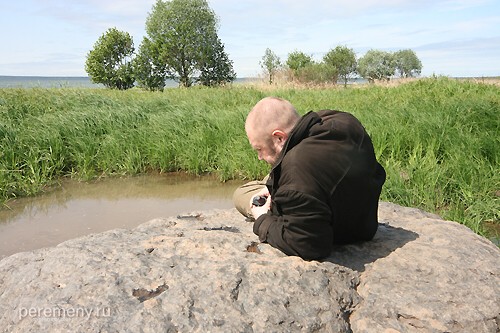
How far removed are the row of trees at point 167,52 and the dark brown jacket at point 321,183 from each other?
90.6ft

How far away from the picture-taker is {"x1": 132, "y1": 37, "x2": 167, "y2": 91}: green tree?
29531mm

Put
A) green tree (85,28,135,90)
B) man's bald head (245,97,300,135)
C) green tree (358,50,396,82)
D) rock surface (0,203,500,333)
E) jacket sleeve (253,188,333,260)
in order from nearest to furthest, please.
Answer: rock surface (0,203,500,333) < jacket sleeve (253,188,333,260) < man's bald head (245,97,300,135) < green tree (85,28,135,90) < green tree (358,50,396,82)

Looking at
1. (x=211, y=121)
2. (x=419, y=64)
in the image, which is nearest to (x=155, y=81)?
(x=211, y=121)

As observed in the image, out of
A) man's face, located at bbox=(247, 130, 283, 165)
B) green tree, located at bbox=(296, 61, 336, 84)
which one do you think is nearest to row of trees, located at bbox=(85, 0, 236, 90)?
green tree, located at bbox=(296, 61, 336, 84)

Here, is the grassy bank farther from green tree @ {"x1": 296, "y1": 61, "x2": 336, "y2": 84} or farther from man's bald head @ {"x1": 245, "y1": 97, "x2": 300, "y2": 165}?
green tree @ {"x1": 296, "y1": 61, "x2": 336, "y2": 84}

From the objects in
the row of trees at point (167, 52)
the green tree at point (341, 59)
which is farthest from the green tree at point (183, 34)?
the green tree at point (341, 59)

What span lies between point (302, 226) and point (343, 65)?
1632 inches

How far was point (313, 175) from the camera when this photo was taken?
2.31m

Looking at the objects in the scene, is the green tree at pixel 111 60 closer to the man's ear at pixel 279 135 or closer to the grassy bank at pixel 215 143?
the grassy bank at pixel 215 143

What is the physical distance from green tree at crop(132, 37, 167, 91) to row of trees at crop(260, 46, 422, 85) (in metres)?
6.87

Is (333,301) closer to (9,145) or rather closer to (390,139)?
(390,139)

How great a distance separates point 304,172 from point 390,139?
15.9 feet

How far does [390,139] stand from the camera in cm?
680

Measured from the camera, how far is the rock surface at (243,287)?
203 cm
